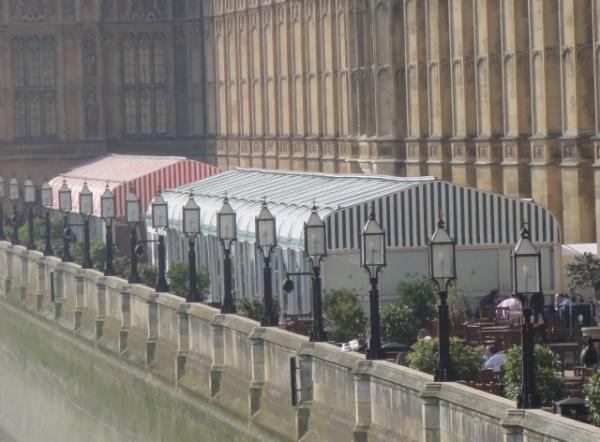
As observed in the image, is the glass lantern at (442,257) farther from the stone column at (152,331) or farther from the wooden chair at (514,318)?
the stone column at (152,331)

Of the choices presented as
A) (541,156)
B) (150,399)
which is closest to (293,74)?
(541,156)

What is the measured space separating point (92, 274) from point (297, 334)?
82.4ft

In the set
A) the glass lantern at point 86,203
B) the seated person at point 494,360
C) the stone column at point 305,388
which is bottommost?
the stone column at point 305,388

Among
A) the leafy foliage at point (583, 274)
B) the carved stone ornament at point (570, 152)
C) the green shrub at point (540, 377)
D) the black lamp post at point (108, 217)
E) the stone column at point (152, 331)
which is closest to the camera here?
the green shrub at point (540, 377)

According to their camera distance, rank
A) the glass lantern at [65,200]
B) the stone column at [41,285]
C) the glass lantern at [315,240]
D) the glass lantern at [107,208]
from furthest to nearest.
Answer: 1. the glass lantern at [65,200]
2. the stone column at [41,285]
3. the glass lantern at [107,208]
4. the glass lantern at [315,240]

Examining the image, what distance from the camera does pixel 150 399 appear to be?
53.1 m

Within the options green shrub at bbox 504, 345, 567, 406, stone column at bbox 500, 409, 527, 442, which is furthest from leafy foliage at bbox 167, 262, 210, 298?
stone column at bbox 500, 409, 527, 442

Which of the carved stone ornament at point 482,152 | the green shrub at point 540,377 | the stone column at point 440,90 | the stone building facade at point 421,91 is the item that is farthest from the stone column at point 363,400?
the stone column at point 440,90

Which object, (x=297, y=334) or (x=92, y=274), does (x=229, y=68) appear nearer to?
(x=92, y=274)

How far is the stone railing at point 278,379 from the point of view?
30.4 m

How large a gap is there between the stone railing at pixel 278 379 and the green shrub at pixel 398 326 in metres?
1.72

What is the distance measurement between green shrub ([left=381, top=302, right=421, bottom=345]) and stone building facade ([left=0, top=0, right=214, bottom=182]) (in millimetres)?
69756

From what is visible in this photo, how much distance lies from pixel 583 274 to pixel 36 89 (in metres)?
66.0

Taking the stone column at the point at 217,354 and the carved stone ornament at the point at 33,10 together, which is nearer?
the stone column at the point at 217,354
